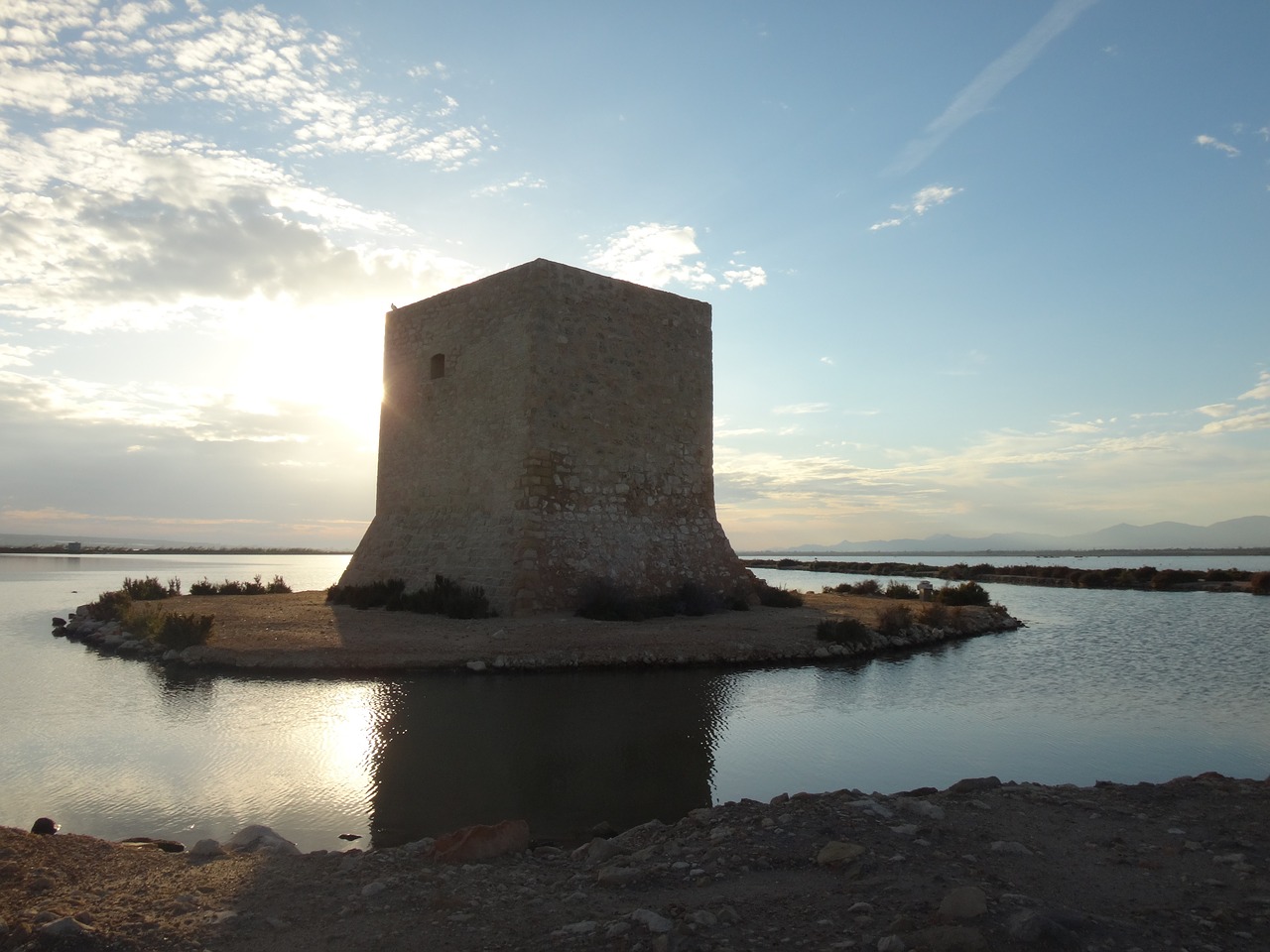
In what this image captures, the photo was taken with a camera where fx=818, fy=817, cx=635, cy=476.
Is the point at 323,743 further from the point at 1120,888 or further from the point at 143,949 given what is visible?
the point at 1120,888

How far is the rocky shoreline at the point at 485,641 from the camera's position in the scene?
32.2ft

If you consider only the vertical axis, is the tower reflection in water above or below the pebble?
below

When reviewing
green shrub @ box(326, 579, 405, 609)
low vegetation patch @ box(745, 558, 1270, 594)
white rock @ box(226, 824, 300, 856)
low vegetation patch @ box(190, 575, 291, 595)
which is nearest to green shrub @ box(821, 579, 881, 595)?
low vegetation patch @ box(745, 558, 1270, 594)

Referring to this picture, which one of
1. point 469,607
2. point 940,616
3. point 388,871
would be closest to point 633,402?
point 469,607

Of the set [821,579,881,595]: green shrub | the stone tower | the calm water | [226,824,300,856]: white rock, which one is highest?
the stone tower

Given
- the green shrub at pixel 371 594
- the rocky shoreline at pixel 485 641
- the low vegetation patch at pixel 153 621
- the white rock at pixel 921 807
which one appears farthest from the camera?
the green shrub at pixel 371 594

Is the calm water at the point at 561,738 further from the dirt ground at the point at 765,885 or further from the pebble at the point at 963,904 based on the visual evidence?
the pebble at the point at 963,904

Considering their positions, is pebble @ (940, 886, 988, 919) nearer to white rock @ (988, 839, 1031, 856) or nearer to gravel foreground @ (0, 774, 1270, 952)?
gravel foreground @ (0, 774, 1270, 952)

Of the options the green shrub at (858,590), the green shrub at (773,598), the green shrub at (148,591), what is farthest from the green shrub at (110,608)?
the green shrub at (858,590)

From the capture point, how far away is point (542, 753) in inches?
247

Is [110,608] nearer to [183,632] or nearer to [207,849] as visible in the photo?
[183,632]

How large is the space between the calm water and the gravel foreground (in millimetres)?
974

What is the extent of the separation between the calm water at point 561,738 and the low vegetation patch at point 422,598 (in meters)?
3.24

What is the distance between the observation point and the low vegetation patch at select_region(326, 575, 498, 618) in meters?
12.6
